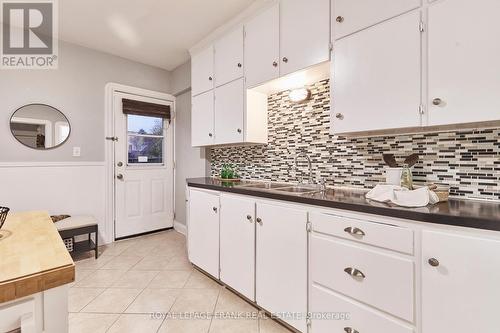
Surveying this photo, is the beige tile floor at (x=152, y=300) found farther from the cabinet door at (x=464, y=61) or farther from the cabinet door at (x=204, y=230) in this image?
the cabinet door at (x=464, y=61)

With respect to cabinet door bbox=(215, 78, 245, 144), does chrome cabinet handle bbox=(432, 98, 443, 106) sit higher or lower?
lower

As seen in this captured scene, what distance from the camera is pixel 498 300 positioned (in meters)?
0.89

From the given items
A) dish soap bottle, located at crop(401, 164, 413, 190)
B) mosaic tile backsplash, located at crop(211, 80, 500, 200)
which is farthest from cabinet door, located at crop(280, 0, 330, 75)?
dish soap bottle, located at crop(401, 164, 413, 190)

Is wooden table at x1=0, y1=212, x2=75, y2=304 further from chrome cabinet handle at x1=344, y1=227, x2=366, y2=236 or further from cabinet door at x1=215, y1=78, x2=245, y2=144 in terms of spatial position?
cabinet door at x1=215, y1=78, x2=245, y2=144

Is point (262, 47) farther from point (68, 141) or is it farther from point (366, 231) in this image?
point (68, 141)

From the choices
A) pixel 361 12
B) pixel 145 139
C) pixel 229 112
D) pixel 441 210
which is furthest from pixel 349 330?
pixel 145 139

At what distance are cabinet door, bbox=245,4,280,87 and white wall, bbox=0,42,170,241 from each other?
7.10 ft

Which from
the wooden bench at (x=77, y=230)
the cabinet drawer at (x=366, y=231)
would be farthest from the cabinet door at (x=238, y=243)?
the wooden bench at (x=77, y=230)

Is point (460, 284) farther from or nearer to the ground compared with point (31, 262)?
nearer to the ground

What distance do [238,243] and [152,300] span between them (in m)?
0.86

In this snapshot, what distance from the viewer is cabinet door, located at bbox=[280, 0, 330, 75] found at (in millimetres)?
1639

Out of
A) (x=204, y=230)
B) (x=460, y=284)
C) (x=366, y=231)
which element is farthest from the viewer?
(x=204, y=230)

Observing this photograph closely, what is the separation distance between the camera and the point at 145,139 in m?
3.65

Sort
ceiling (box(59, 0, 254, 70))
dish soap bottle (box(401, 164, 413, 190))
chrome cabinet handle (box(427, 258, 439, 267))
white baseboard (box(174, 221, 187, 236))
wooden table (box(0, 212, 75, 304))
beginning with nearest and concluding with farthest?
wooden table (box(0, 212, 75, 304)) < chrome cabinet handle (box(427, 258, 439, 267)) < dish soap bottle (box(401, 164, 413, 190)) < ceiling (box(59, 0, 254, 70)) < white baseboard (box(174, 221, 187, 236))
